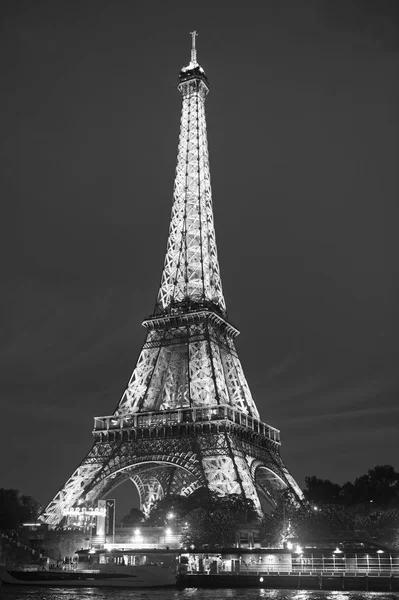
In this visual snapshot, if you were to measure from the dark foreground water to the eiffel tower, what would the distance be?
1585cm

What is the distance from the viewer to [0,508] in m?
100

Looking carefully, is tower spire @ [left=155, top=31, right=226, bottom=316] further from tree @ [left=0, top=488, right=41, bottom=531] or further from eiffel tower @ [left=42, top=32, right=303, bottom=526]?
tree @ [left=0, top=488, right=41, bottom=531]

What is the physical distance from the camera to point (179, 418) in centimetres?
7706

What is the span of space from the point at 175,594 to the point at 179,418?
26713 mm

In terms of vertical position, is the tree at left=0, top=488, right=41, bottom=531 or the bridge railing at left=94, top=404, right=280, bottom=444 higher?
the bridge railing at left=94, top=404, right=280, bottom=444

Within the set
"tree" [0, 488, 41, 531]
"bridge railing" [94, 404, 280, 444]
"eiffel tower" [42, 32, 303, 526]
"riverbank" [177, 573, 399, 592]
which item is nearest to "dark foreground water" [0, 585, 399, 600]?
"riverbank" [177, 573, 399, 592]

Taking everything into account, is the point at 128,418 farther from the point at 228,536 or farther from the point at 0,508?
the point at 0,508

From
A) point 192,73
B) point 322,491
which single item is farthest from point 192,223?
point 322,491

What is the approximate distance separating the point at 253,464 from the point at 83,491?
1871cm

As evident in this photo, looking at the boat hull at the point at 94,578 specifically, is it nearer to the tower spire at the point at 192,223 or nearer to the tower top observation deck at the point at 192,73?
the tower spire at the point at 192,223

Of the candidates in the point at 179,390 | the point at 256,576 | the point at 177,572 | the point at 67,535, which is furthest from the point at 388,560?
the point at 179,390

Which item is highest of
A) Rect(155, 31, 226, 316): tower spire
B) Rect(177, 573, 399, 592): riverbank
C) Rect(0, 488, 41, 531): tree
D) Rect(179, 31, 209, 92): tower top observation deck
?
Rect(179, 31, 209, 92): tower top observation deck

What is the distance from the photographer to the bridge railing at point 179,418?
249 ft

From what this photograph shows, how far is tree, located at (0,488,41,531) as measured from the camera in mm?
97625
